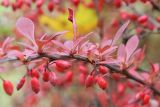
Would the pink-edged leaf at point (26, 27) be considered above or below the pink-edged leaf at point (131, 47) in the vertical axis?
above

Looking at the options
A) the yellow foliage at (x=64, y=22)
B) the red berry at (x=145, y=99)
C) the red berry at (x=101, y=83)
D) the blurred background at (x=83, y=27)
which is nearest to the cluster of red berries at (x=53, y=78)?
the red berry at (x=101, y=83)

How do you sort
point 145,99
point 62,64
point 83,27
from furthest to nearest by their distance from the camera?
point 83,27 → point 145,99 → point 62,64

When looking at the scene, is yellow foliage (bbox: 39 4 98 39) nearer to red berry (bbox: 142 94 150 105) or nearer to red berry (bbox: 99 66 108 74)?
red berry (bbox: 142 94 150 105)

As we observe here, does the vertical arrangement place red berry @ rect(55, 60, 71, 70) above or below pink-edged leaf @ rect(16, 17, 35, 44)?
below

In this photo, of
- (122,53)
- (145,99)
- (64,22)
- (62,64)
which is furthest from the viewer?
(64,22)

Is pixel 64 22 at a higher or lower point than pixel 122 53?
lower

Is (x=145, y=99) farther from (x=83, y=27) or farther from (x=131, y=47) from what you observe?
(x=83, y=27)

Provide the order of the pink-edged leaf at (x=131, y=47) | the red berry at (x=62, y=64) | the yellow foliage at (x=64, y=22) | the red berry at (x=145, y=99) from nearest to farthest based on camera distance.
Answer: the red berry at (x=62, y=64)
the pink-edged leaf at (x=131, y=47)
the red berry at (x=145, y=99)
the yellow foliage at (x=64, y=22)

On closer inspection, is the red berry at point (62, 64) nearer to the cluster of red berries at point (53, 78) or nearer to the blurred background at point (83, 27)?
the cluster of red berries at point (53, 78)

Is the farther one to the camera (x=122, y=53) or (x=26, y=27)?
(x=122, y=53)

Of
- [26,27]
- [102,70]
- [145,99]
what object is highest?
[26,27]

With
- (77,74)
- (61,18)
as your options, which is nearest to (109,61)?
(77,74)

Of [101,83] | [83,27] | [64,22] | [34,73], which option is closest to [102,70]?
[101,83]

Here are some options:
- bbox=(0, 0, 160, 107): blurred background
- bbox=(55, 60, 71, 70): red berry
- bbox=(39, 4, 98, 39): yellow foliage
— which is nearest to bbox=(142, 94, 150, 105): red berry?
bbox=(55, 60, 71, 70): red berry
